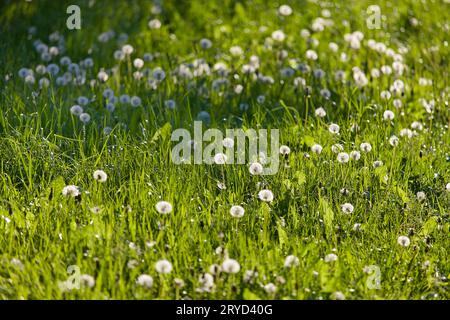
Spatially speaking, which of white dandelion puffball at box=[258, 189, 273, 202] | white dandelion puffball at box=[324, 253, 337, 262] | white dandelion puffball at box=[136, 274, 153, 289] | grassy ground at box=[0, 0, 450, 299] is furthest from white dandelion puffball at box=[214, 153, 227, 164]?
white dandelion puffball at box=[136, 274, 153, 289]

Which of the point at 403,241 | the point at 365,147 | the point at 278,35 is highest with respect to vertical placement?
the point at 278,35

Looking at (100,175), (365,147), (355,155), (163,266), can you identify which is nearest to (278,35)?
(365,147)

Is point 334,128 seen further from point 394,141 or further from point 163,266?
point 163,266

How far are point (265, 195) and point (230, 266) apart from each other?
2.37 feet

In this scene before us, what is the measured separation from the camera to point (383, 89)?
561cm

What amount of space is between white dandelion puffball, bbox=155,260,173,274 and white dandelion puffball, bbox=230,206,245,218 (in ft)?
1.83

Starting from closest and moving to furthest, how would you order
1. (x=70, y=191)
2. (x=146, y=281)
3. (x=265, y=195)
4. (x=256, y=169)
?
(x=146, y=281), (x=70, y=191), (x=265, y=195), (x=256, y=169)

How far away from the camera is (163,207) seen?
358 cm

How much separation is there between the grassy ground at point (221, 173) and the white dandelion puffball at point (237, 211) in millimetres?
63

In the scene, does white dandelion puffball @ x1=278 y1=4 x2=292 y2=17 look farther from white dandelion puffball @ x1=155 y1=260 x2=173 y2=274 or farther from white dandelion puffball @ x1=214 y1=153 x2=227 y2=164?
white dandelion puffball @ x1=155 y1=260 x2=173 y2=274

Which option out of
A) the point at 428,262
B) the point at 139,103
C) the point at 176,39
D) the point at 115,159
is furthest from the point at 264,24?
the point at 428,262

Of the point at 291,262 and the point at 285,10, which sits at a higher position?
the point at 285,10

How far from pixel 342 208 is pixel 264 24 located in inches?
130
